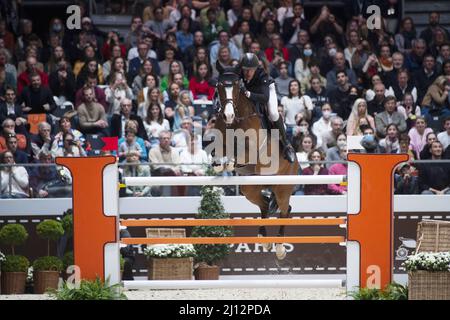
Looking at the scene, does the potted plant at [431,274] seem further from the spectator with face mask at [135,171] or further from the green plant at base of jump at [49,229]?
the green plant at base of jump at [49,229]

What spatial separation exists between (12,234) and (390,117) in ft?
16.7

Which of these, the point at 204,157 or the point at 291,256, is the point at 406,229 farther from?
the point at 204,157

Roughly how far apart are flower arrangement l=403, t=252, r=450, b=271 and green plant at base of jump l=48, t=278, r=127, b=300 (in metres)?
2.57

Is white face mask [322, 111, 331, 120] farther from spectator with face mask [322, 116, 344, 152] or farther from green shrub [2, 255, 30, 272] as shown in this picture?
green shrub [2, 255, 30, 272]

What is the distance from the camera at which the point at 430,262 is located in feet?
28.2

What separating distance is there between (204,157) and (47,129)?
2006 millimetres

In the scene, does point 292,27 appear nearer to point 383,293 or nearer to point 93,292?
point 383,293

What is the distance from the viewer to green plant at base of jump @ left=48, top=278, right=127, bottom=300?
7.78 m

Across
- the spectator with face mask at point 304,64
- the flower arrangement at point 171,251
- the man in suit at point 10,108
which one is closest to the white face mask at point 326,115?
the spectator with face mask at point 304,64

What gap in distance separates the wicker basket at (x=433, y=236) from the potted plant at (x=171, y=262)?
259 cm

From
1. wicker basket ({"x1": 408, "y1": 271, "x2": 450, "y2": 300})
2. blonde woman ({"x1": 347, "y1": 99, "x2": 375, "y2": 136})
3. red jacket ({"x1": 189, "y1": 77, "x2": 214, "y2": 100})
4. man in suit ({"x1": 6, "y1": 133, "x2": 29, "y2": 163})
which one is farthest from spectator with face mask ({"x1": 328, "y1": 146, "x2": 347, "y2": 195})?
man in suit ({"x1": 6, "y1": 133, "x2": 29, "y2": 163})

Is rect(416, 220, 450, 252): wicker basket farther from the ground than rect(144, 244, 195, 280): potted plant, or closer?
farther from the ground

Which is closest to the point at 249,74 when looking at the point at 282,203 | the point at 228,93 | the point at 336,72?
the point at 228,93

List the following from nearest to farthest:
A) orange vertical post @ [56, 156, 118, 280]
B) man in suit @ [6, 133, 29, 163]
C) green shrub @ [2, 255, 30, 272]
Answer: orange vertical post @ [56, 156, 118, 280] < green shrub @ [2, 255, 30, 272] < man in suit @ [6, 133, 29, 163]
